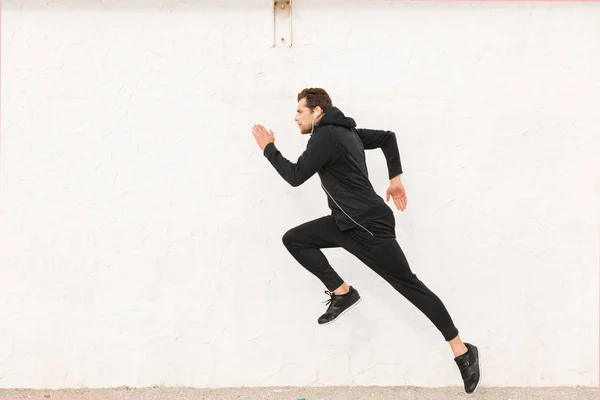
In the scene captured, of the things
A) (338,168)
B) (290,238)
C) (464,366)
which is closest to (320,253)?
(290,238)

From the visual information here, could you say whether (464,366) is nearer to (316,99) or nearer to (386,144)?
(386,144)

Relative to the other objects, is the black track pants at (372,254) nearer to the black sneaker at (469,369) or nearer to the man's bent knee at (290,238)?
the man's bent knee at (290,238)

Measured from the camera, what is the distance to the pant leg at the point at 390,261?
150 inches

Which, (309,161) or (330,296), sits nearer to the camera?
(309,161)

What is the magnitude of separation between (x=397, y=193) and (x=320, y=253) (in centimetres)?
60

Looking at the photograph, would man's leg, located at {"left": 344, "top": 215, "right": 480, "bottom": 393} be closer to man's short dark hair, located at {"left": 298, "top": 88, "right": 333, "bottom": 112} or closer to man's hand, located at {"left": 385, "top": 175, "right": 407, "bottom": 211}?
man's hand, located at {"left": 385, "top": 175, "right": 407, "bottom": 211}

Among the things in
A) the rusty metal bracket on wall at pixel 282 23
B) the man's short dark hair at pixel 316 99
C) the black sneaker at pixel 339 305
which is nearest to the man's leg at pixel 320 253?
the black sneaker at pixel 339 305

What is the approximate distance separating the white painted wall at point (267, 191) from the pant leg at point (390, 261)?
534 millimetres

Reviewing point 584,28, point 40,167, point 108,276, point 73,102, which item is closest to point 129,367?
point 108,276

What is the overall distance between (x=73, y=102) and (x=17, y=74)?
0.38m

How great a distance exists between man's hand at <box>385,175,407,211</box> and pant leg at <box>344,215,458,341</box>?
1.06ft

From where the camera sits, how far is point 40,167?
14.4 ft

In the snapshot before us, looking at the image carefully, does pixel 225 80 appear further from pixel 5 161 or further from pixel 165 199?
pixel 5 161

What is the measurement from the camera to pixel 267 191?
4.37 meters
